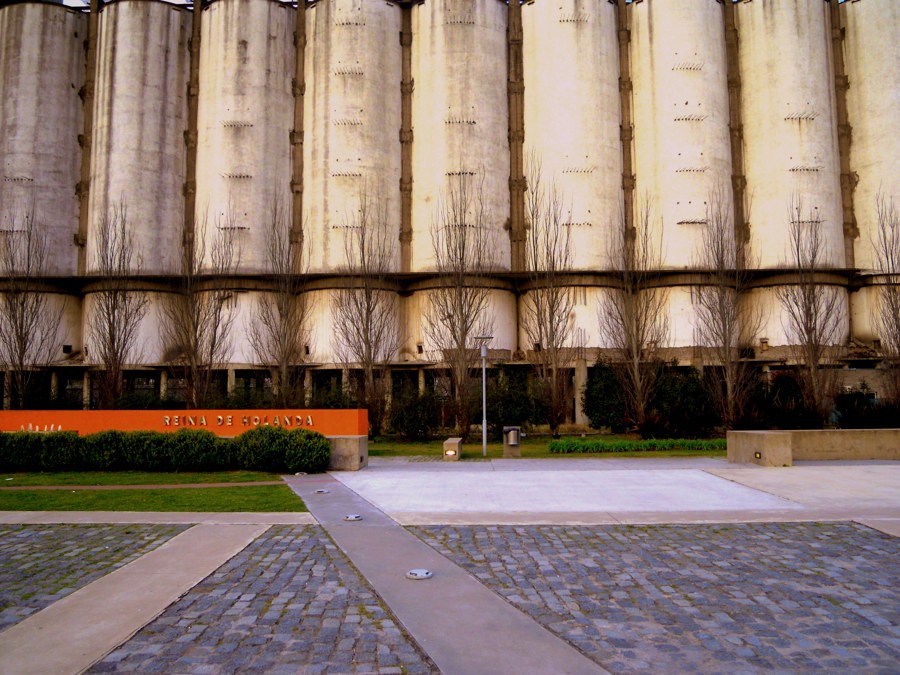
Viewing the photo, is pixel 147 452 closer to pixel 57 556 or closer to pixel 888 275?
pixel 57 556

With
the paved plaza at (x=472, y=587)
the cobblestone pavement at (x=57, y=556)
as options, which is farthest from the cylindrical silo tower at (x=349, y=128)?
the cobblestone pavement at (x=57, y=556)

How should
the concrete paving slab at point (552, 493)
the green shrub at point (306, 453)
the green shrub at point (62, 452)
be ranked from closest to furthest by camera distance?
the concrete paving slab at point (552, 493)
the green shrub at point (306, 453)
the green shrub at point (62, 452)

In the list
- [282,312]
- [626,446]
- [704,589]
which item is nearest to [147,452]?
[626,446]

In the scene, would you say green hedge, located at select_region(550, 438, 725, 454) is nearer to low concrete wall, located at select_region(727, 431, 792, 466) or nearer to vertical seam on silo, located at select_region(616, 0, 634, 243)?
low concrete wall, located at select_region(727, 431, 792, 466)

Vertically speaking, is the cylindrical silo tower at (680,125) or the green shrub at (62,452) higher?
the cylindrical silo tower at (680,125)

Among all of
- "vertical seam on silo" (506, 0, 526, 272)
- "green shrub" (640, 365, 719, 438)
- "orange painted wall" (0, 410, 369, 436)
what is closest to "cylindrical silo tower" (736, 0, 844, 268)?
"vertical seam on silo" (506, 0, 526, 272)

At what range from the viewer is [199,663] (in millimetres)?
5309

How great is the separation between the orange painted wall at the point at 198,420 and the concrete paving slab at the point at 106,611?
31.8 feet

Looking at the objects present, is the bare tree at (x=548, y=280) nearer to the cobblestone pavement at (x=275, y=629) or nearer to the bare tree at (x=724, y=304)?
the bare tree at (x=724, y=304)

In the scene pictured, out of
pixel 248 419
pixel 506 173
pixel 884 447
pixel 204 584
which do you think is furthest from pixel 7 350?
pixel 884 447

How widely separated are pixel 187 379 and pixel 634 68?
104ft

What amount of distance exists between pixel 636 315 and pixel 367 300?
14.1 metres

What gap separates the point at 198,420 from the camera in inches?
780

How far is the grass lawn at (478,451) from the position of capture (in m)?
22.6
